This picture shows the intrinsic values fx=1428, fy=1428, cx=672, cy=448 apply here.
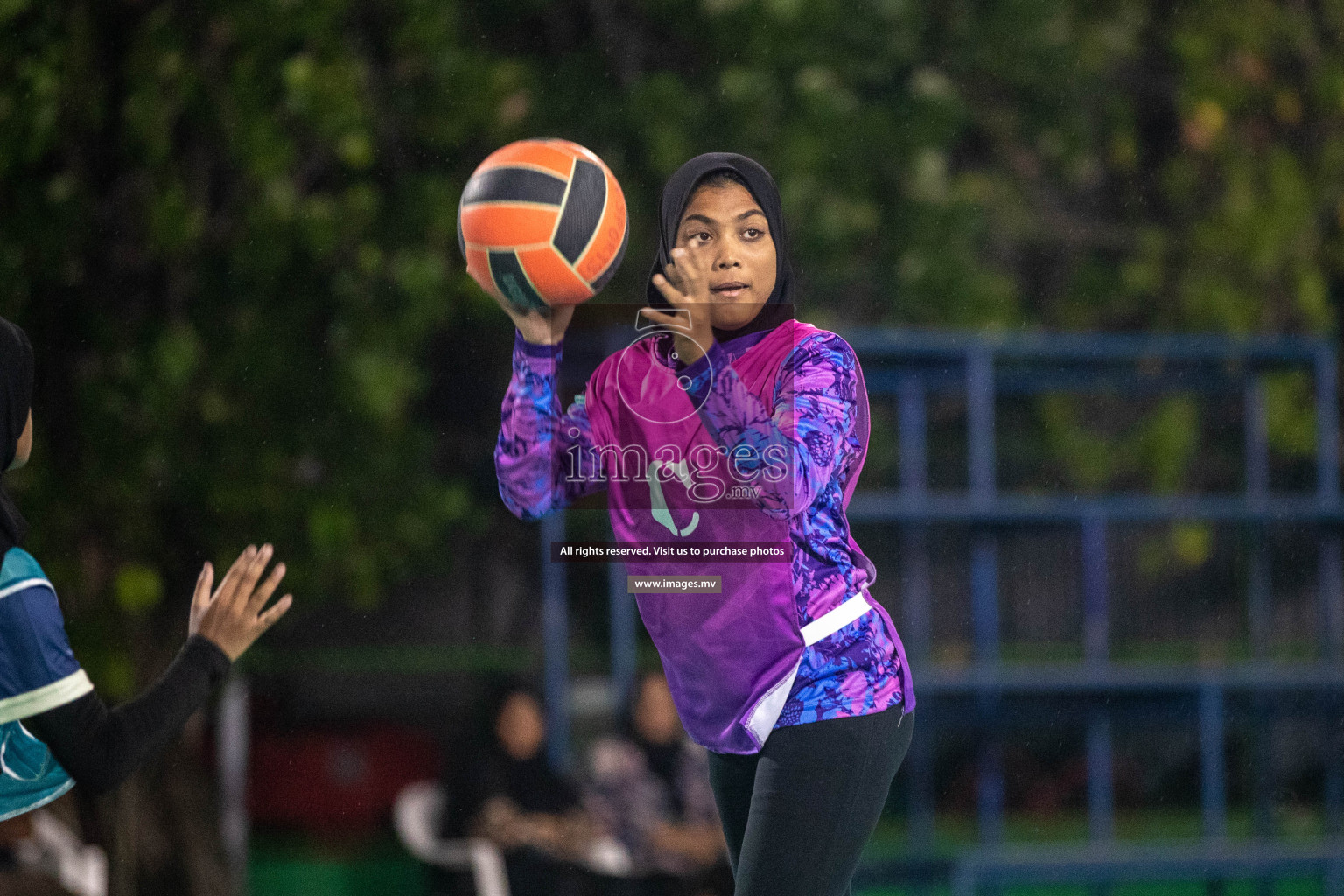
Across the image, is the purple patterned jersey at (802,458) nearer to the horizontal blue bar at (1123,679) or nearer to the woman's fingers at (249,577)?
the woman's fingers at (249,577)

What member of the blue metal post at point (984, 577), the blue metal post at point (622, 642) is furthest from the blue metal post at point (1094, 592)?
the blue metal post at point (622, 642)

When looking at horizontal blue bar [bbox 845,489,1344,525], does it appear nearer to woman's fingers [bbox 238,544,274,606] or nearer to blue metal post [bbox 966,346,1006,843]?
blue metal post [bbox 966,346,1006,843]

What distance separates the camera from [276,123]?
4605mm

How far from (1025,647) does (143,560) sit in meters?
3.43

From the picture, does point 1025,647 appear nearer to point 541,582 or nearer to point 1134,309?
point 1134,309

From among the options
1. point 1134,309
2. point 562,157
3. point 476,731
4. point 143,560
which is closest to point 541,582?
point 476,731

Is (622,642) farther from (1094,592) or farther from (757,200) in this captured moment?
(757,200)

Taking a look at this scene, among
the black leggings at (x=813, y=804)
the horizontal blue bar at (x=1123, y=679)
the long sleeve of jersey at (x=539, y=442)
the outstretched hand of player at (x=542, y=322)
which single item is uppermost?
the outstretched hand of player at (x=542, y=322)

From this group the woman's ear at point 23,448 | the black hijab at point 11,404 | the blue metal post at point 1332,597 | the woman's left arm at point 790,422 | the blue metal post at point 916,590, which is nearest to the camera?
the woman's left arm at point 790,422

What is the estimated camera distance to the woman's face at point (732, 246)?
7.59 ft

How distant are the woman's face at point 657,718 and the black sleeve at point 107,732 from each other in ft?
7.72

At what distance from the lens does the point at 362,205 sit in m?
4.65

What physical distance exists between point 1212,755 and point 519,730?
2304mm

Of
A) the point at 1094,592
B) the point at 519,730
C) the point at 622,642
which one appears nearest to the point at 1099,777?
the point at 1094,592
